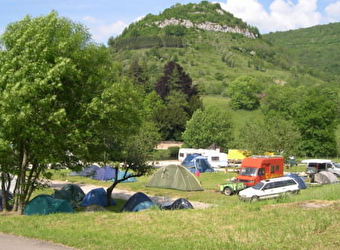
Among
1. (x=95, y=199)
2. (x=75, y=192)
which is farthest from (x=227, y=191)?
(x=75, y=192)

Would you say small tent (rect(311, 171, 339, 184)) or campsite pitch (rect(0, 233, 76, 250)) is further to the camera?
small tent (rect(311, 171, 339, 184))

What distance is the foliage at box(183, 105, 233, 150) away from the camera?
50094mm

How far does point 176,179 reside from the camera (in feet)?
85.6

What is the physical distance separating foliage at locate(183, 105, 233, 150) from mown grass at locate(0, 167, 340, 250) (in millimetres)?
36374

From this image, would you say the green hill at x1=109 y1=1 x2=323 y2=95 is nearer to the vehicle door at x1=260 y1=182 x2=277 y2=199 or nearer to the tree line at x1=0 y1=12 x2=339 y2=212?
the vehicle door at x1=260 y1=182 x2=277 y2=199

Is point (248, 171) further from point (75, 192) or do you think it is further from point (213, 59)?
point (213, 59)

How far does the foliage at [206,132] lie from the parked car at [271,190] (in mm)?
28402

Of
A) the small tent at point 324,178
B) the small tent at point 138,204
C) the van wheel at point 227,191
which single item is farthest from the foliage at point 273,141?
the small tent at point 138,204

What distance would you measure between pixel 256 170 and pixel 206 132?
24.4 m

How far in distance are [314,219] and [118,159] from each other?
11.0 metres

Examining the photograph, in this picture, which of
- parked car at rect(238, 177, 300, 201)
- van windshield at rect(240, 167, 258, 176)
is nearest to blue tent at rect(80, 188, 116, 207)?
parked car at rect(238, 177, 300, 201)

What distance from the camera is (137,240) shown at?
8.79 m

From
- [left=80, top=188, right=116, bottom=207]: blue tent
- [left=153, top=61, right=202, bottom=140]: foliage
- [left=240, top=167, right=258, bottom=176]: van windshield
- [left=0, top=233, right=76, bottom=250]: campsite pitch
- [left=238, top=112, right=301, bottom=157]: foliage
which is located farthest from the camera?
[left=153, top=61, right=202, bottom=140]: foliage

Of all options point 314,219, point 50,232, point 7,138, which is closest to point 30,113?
point 7,138
